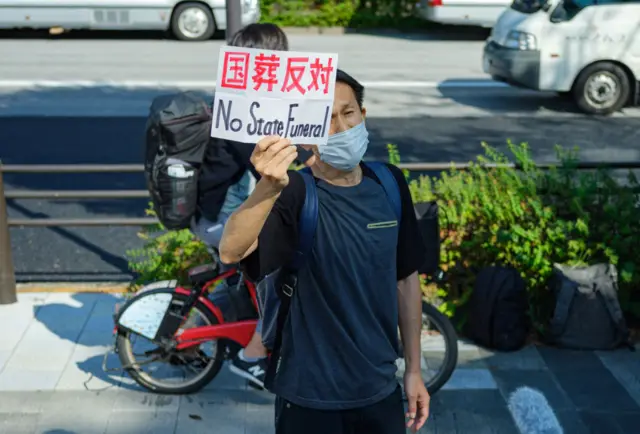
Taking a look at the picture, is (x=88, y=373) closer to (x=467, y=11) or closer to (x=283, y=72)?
(x=283, y=72)

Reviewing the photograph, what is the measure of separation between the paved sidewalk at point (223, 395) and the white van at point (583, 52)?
883 centimetres

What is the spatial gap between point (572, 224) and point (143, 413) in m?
2.78

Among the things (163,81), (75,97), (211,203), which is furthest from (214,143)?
(163,81)

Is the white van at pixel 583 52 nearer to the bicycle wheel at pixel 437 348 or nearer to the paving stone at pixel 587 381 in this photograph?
the paving stone at pixel 587 381

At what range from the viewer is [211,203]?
16.3 ft

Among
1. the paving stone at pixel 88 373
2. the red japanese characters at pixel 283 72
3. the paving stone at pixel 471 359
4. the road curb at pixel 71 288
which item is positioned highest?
the red japanese characters at pixel 283 72

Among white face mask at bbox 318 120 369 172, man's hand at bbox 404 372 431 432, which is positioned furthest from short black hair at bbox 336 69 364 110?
man's hand at bbox 404 372 431 432

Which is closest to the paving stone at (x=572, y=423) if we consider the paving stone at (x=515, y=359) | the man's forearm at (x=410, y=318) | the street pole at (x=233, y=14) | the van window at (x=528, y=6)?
the paving stone at (x=515, y=359)

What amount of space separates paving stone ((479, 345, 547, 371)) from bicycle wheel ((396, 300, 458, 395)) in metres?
0.49

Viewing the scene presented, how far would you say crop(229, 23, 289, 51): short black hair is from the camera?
15.3 ft

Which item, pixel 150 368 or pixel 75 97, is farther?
pixel 75 97

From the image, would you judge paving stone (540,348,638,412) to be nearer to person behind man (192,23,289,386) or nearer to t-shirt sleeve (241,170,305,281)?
person behind man (192,23,289,386)

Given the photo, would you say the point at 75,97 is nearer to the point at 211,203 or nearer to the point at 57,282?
the point at 57,282

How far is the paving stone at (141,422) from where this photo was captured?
201 inches
